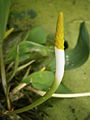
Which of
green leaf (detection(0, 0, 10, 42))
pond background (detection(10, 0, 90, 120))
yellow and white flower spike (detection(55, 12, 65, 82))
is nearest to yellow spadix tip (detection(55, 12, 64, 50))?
yellow and white flower spike (detection(55, 12, 65, 82))

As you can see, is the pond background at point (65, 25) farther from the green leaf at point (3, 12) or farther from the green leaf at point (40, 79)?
the green leaf at point (3, 12)

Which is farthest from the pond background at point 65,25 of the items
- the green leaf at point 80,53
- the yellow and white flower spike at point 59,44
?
the yellow and white flower spike at point 59,44

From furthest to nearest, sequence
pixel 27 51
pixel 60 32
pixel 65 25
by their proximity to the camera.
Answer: pixel 65 25 < pixel 27 51 < pixel 60 32

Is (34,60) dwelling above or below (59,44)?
below

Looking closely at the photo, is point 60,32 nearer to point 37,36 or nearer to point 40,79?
point 40,79

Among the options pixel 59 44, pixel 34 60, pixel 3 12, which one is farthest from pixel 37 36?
pixel 59 44

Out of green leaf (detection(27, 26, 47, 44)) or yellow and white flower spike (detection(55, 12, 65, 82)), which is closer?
yellow and white flower spike (detection(55, 12, 65, 82))

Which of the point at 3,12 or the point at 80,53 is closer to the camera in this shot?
the point at 3,12

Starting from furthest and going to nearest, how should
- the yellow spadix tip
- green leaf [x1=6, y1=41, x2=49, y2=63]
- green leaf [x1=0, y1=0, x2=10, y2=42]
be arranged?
green leaf [x1=6, y1=41, x2=49, y2=63], green leaf [x1=0, y1=0, x2=10, y2=42], the yellow spadix tip

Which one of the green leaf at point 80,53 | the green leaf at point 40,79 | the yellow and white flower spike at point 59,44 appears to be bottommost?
the green leaf at point 40,79

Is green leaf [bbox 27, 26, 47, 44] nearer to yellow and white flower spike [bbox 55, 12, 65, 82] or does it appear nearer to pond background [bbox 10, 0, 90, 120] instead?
pond background [bbox 10, 0, 90, 120]

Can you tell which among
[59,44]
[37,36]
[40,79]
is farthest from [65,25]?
[59,44]

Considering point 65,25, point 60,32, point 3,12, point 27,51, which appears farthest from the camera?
point 65,25
